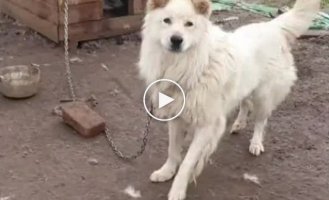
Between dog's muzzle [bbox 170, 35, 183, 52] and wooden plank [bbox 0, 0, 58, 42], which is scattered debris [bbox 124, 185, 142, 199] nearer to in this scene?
dog's muzzle [bbox 170, 35, 183, 52]

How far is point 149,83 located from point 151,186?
0.67 metres

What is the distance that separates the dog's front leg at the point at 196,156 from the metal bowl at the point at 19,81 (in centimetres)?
173

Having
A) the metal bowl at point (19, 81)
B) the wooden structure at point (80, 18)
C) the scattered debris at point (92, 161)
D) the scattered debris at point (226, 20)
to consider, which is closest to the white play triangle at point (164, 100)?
the scattered debris at point (92, 161)

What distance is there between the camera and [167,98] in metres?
3.25

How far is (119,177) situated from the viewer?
359 centimetres

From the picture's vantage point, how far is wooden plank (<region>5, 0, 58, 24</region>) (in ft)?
17.7

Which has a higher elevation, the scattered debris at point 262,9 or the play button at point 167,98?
the play button at point 167,98

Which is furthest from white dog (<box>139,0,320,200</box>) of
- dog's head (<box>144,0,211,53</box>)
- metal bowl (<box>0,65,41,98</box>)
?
metal bowl (<box>0,65,41,98</box>)

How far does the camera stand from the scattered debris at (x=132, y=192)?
341cm

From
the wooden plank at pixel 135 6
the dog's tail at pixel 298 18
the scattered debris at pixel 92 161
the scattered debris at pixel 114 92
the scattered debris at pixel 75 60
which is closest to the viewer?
the scattered debris at pixel 92 161

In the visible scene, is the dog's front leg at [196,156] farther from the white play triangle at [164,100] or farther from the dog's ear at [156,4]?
the dog's ear at [156,4]

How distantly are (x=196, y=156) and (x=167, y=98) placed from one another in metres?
0.38

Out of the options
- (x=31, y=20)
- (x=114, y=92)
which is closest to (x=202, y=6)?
(x=114, y=92)

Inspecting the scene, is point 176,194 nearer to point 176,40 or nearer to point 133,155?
point 133,155
